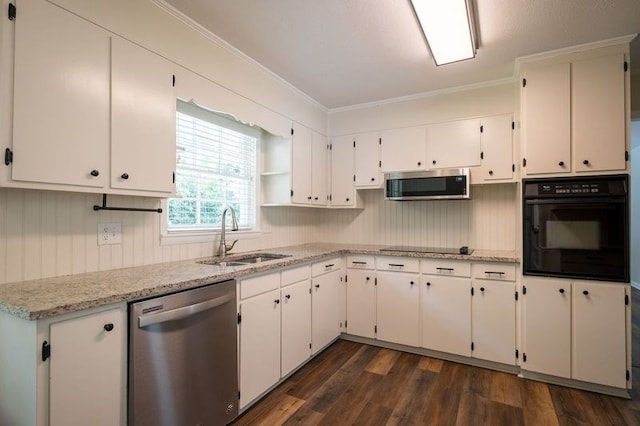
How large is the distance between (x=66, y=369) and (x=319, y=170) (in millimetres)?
2845

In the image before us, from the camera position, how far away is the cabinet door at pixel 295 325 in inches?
95.9

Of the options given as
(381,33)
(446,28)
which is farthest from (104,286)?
(446,28)

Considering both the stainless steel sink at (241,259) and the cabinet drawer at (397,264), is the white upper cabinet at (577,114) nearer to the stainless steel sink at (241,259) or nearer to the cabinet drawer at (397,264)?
the cabinet drawer at (397,264)

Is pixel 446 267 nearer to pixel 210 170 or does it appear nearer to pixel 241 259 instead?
pixel 241 259

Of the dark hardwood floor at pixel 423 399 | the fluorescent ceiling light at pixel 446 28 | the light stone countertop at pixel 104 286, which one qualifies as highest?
the fluorescent ceiling light at pixel 446 28

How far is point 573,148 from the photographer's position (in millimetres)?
2436

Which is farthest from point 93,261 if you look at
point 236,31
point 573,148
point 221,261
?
point 573,148

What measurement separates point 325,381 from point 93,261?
1837 millimetres

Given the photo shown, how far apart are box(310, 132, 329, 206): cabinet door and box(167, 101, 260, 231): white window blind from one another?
0.69m

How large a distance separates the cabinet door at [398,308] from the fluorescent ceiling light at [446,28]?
1.90m

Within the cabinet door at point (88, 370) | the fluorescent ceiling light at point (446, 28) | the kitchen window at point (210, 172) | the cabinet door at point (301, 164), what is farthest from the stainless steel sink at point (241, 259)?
the fluorescent ceiling light at point (446, 28)

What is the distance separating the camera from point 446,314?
2.89 metres

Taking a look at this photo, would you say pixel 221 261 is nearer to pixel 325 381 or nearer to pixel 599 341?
pixel 325 381

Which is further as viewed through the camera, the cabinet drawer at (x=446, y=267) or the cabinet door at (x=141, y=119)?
the cabinet drawer at (x=446, y=267)
